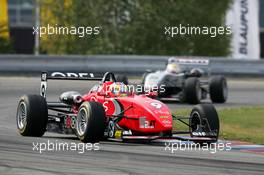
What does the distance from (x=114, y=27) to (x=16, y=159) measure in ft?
87.2

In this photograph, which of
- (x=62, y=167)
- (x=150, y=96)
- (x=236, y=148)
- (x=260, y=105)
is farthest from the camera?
(x=260, y=105)

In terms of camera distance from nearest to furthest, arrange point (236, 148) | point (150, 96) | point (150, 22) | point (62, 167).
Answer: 1. point (62, 167)
2. point (236, 148)
3. point (150, 96)
4. point (150, 22)

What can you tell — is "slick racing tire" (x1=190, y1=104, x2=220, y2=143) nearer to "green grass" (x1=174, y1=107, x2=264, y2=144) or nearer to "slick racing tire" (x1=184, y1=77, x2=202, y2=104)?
"green grass" (x1=174, y1=107, x2=264, y2=144)

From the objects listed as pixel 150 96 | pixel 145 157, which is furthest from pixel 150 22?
pixel 145 157

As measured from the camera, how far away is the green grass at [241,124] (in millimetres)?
17125

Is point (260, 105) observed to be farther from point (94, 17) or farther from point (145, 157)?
point (94, 17)

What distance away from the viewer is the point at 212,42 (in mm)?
39094

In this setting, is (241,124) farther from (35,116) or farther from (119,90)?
(35,116)

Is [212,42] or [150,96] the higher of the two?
[212,42]

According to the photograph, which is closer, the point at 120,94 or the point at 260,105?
the point at 120,94

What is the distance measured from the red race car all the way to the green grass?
5.31 ft

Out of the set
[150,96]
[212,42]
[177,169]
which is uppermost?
[212,42]

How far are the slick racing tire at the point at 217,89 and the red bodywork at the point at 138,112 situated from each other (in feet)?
29.5

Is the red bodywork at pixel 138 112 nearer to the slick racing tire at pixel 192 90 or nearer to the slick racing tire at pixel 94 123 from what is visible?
the slick racing tire at pixel 94 123
